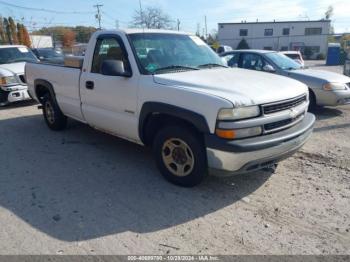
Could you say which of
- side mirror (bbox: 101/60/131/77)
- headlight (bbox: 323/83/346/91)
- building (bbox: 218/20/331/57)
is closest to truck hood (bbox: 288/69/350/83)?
headlight (bbox: 323/83/346/91)

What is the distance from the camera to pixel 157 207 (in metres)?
3.43

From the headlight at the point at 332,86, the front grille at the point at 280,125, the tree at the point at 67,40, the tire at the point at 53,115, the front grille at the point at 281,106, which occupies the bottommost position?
the tire at the point at 53,115

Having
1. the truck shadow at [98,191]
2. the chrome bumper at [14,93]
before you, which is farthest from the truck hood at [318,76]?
the chrome bumper at [14,93]

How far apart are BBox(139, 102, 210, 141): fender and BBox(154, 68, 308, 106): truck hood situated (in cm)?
26

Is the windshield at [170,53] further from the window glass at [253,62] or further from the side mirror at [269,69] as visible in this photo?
the window glass at [253,62]

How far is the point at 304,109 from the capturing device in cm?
400

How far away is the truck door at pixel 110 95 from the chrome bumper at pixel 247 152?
4.24ft

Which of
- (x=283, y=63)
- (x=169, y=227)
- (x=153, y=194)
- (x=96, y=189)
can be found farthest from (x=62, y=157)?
(x=283, y=63)

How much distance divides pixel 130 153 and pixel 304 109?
270 cm

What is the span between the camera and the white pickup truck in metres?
3.22

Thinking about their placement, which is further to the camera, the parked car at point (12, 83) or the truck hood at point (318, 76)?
the parked car at point (12, 83)

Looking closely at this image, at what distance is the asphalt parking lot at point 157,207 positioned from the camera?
9.30 ft

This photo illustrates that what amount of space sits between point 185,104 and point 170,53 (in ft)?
4.10

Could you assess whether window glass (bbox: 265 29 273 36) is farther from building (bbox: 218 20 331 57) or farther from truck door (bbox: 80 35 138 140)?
truck door (bbox: 80 35 138 140)
